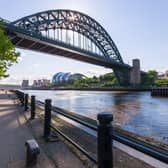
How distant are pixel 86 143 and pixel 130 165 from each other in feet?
6.16

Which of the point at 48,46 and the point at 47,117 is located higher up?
the point at 48,46

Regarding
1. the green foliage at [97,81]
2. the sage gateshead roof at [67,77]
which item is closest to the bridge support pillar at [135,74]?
the green foliage at [97,81]

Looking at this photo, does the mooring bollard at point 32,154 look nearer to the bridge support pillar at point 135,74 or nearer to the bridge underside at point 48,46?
the bridge underside at point 48,46

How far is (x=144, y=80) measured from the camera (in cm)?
10300

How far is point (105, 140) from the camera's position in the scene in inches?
104

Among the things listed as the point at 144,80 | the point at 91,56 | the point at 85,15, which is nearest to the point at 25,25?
the point at 91,56

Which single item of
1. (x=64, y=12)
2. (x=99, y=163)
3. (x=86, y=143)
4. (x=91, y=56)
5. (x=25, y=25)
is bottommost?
(x=86, y=143)

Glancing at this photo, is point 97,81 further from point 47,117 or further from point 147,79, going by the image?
point 47,117

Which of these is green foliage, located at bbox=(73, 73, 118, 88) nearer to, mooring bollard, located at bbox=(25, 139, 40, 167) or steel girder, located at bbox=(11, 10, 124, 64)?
steel girder, located at bbox=(11, 10, 124, 64)

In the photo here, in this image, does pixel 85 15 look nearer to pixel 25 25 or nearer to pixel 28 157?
pixel 25 25

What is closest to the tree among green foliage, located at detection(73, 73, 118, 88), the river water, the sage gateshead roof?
the river water

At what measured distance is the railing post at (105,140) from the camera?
103 inches

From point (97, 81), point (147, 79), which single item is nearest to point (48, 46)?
point (147, 79)

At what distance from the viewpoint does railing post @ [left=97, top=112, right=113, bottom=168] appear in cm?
261
